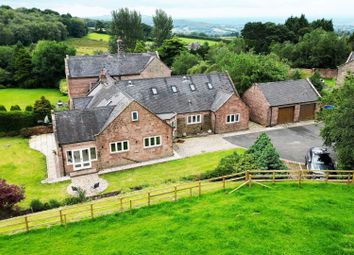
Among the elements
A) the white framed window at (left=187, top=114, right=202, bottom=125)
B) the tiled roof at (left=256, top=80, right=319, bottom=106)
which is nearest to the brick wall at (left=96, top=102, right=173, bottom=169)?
the white framed window at (left=187, top=114, right=202, bottom=125)

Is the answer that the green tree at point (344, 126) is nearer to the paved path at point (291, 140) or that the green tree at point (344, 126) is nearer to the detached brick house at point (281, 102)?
the paved path at point (291, 140)

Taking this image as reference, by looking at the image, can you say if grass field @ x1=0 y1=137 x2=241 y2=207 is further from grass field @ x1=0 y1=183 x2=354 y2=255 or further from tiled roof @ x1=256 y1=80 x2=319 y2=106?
tiled roof @ x1=256 y1=80 x2=319 y2=106

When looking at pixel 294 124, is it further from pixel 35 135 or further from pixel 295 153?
pixel 35 135

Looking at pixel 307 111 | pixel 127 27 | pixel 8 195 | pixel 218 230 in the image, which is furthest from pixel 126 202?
pixel 127 27

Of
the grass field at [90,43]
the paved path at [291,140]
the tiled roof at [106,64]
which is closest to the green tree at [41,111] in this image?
the tiled roof at [106,64]

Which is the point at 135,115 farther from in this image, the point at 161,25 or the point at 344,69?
the point at 161,25

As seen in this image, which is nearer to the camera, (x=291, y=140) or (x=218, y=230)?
(x=218, y=230)

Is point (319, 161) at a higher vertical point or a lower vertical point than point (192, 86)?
lower

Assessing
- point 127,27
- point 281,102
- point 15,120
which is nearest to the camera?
point 281,102
